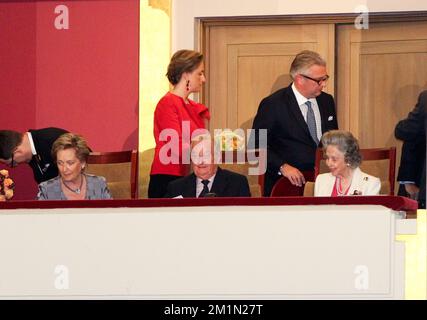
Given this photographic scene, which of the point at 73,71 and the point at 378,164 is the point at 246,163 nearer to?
the point at 378,164

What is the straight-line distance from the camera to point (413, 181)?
645 centimetres

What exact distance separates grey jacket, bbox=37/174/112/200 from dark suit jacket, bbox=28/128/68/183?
34 cm

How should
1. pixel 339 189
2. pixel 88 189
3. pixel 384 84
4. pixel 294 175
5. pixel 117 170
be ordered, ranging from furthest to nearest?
pixel 384 84
pixel 117 170
pixel 294 175
pixel 88 189
pixel 339 189

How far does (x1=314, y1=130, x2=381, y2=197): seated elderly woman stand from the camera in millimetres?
5844

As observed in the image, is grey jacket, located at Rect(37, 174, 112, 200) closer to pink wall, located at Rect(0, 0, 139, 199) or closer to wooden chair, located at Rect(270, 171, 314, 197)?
wooden chair, located at Rect(270, 171, 314, 197)

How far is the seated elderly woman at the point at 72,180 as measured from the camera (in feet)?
19.6

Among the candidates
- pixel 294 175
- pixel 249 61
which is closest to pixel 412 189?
pixel 294 175

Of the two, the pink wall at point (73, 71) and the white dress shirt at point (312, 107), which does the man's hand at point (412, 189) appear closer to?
the white dress shirt at point (312, 107)

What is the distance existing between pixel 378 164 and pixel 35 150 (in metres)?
1.77

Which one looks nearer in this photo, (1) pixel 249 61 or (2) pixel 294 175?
(2) pixel 294 175

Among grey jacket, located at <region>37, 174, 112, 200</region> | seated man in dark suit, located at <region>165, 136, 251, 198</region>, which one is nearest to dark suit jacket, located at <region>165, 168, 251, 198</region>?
seated man in dark suit, located at <region>165, 136, 251, 198</region>

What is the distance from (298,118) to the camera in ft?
21.6
